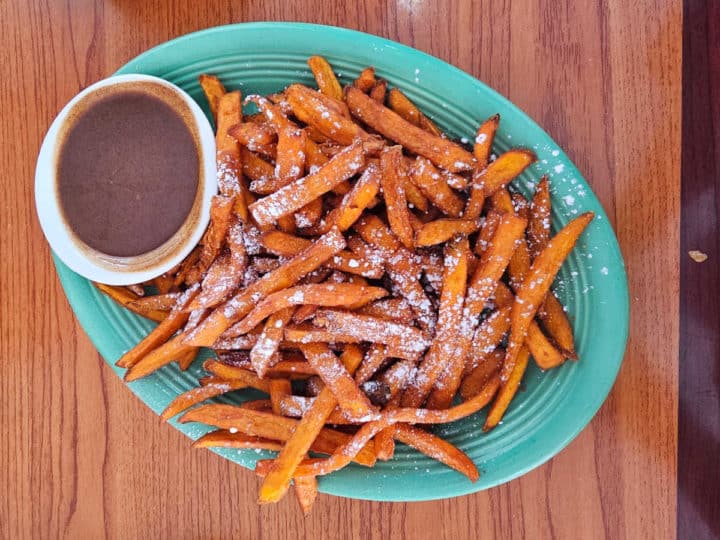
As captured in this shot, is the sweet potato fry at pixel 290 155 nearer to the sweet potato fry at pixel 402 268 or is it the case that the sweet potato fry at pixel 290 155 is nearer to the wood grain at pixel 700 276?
the sweet potato fry at pixel 402 268

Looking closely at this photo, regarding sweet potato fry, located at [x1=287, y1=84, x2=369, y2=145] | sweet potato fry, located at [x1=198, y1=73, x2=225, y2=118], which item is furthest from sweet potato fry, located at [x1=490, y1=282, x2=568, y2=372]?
sweet potato fry, located at [x1=198, y1=73, x2=225, y2=118]

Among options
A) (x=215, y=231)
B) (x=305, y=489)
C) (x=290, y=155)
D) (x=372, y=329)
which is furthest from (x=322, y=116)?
(x=305, y=489)

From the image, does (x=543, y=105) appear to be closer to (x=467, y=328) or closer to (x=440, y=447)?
(x=467, y=328)

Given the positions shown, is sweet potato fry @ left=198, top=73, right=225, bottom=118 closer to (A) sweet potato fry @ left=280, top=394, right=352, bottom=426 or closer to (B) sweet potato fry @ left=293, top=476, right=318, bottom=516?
(A) sweet potato fry @ left=280, top=394, right=352, bottom=426

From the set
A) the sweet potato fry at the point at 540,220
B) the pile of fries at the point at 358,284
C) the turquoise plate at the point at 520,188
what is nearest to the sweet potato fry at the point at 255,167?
the pile of fries at the point at 358,284

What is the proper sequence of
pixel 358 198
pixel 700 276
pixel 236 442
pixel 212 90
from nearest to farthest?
pixel 358 198 → pixel 236 442 → pixel 212 90 → pixel 700 276

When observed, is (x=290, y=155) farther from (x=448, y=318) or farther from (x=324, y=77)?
(x=448, y=318)
